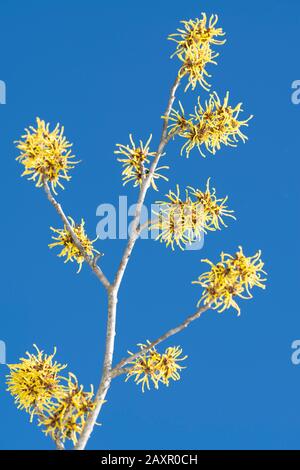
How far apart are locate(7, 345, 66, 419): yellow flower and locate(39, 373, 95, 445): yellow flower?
18 centimetres

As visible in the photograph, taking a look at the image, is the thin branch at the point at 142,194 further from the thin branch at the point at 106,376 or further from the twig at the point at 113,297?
the thin branch at the point at 106,376

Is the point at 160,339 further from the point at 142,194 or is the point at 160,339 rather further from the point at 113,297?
the point at 142,194

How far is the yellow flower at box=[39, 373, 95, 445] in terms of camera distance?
6.46 m

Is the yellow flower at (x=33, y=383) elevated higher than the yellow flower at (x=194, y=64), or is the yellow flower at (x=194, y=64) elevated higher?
the yellow flower at (x=194, y=64)

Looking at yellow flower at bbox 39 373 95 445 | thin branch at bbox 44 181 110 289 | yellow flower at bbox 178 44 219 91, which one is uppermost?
yellow flower at bbox 178 44 219 91

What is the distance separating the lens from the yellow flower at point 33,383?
673 cm

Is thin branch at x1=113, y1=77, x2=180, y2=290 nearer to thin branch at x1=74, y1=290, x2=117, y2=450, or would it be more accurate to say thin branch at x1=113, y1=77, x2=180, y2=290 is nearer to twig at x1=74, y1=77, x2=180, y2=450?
twig at x1=74, y1=77, x2=180, y2=450

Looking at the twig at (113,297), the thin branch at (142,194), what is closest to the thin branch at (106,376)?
the twig at (113,297)

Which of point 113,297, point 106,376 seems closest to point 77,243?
point 113,297

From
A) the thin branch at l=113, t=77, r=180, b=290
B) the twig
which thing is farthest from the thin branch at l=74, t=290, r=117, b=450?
the thin branch at l=113, t=77, r=180, b=290

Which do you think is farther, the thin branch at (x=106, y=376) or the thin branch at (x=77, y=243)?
the thin branch at (x=77, y=243)

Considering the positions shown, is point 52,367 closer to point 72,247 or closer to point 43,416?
point 43,416

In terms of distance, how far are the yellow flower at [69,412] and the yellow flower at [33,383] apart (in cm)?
18

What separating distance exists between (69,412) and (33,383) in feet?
1.68
